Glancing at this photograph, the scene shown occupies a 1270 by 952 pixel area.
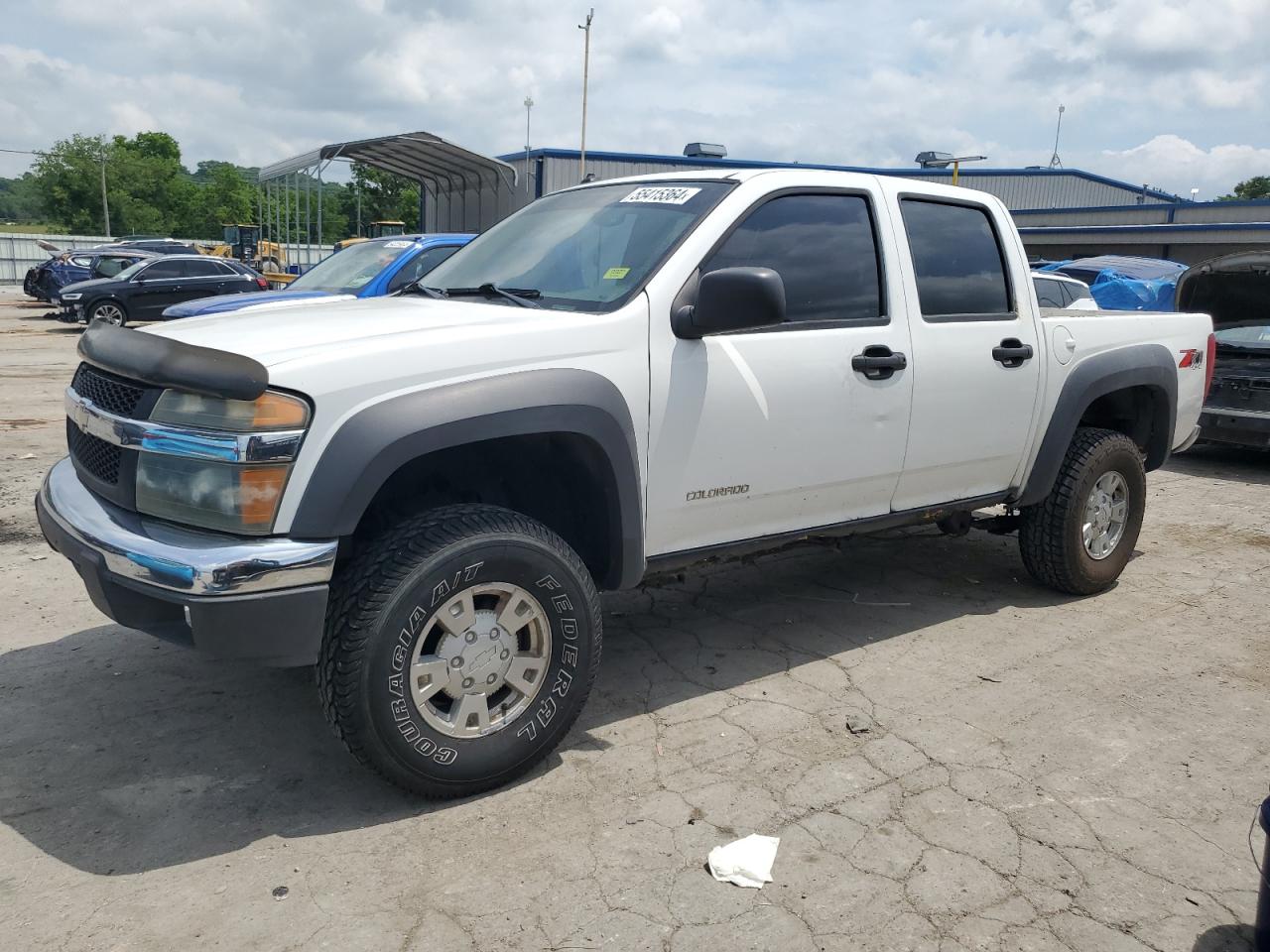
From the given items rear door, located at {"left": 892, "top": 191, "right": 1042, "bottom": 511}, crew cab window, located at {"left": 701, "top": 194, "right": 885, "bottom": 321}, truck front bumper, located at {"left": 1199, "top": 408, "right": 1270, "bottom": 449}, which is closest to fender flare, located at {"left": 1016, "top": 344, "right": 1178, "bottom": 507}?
rear door, located at {"left": 892, "top": 191, "right": 1042, "bottom": 511}

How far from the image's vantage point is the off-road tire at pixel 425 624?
2.98 metres

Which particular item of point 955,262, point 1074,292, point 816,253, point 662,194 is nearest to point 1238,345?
point 1074,292

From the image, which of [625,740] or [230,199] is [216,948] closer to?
[625,740]

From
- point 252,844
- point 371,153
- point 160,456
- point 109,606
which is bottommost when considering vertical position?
point 252,844

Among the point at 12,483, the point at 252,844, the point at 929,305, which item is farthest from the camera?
the point at 12,483

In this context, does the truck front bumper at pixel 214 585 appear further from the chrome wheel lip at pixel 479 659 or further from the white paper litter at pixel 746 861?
the white paper litter at pixel 746 861

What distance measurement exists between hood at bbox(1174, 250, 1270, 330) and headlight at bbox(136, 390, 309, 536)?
347 inches

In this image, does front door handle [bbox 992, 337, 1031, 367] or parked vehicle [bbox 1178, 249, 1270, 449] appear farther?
parked vehicle [bbox 1178, 249, 1270, 449]

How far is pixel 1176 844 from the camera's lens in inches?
124

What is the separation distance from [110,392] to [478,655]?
4.51ft

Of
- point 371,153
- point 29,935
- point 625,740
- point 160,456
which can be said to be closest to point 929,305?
point 625,740

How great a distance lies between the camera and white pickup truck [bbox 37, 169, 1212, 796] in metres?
2.86

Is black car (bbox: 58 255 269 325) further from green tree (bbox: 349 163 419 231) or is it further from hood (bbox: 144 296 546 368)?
green tree (bbox: 349 163 419 231)

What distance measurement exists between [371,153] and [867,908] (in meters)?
18.6
